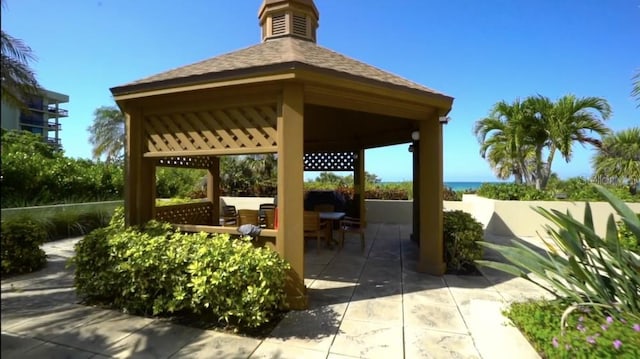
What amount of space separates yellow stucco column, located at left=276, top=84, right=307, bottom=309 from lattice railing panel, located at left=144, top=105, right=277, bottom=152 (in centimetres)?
22

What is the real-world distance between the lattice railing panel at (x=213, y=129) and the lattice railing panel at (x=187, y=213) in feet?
5.54

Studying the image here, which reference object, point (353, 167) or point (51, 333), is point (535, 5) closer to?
point (353, 167)

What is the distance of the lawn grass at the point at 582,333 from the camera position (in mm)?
1992

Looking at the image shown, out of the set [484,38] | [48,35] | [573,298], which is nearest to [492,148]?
[484,38]

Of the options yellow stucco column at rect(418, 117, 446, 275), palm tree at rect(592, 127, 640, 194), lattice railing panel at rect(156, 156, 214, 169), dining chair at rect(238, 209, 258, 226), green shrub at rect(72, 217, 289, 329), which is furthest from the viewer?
palm tree at rect(592, 127, 640, 194)

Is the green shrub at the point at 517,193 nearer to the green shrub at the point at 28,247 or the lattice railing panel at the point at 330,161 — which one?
the lattice railing panel at the point at 330,161

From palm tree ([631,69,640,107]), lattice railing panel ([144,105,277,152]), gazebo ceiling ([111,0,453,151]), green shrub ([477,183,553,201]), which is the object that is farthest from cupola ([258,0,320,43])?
green shrub ([477,183,553,201])

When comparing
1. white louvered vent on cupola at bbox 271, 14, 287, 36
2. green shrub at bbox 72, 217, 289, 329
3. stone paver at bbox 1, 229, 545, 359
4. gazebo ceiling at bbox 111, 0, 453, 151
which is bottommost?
stone paver at bbox 1, 229, 545, 359

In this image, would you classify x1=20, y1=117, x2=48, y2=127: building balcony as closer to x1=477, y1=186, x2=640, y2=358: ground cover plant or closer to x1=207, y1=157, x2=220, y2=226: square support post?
x1=477, y1=186, x2=640, y2=358: ground cover plant

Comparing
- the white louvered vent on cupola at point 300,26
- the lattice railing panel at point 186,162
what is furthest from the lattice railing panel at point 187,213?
the white louvered vent on cupola at point 300,26

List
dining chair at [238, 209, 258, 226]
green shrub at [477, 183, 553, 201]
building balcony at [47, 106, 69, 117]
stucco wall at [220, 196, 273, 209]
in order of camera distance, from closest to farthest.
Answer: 1. building balcony at [47, 106, 69, 117]
2. dining chair at [238, 209, 258, 226]
3. green shrub at [477, 183, 553, 201]
4. stucco wall at [220, 196, 273, 209]

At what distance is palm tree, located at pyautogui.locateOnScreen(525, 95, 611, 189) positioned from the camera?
10727mm

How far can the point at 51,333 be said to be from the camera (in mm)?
3258

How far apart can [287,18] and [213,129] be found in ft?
11.4
